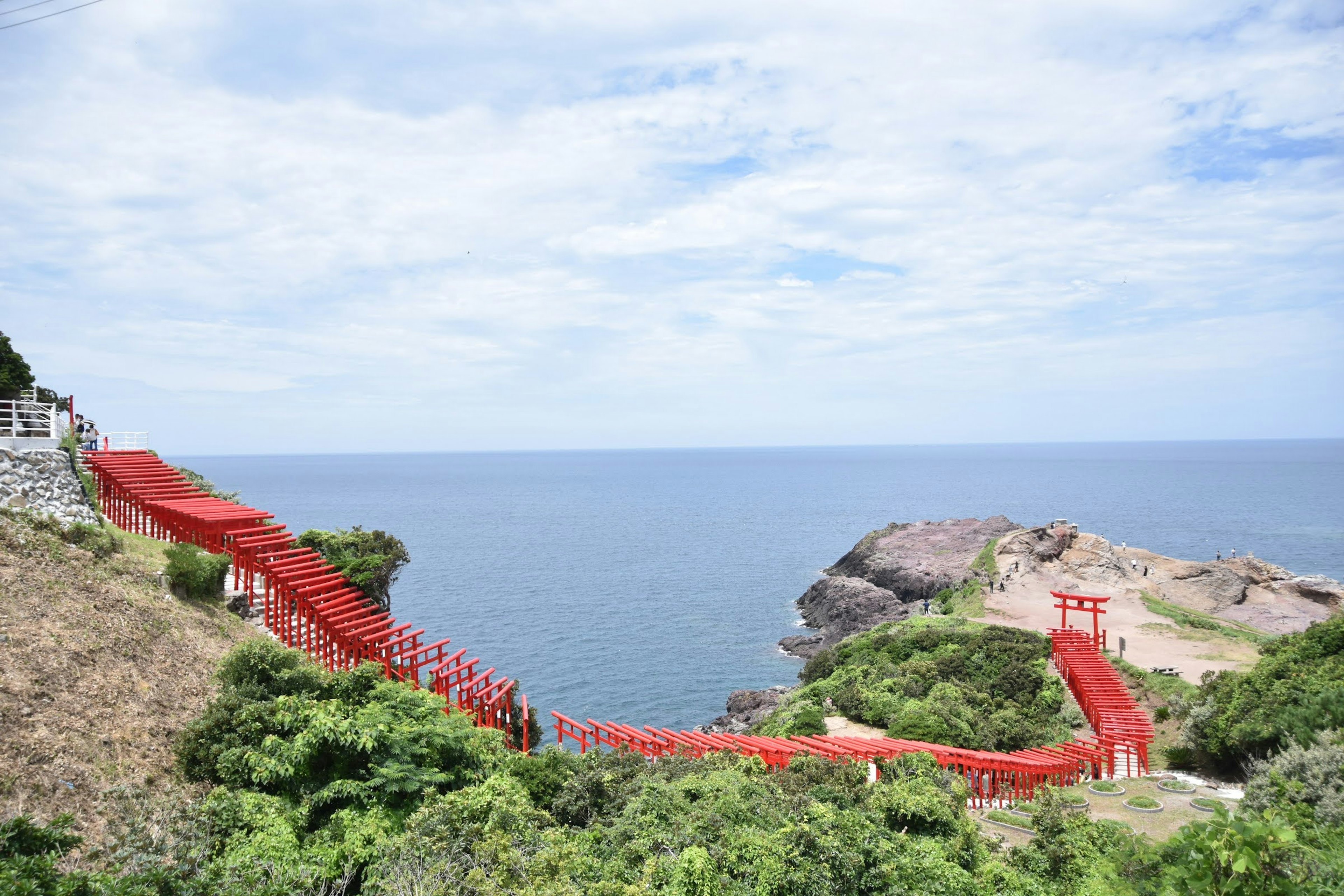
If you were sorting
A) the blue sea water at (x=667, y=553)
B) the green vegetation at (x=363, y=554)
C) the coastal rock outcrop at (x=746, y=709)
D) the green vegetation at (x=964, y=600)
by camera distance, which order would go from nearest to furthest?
the green vegetation at (x=363, y=554), the coastal rock outcrop at (x=746, y=709), the green vegetation at (x=964, y=600), the blue sea water at (x=667, y=553)

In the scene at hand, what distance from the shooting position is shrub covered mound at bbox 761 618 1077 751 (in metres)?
22.8

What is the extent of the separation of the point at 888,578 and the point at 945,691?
37.8 m

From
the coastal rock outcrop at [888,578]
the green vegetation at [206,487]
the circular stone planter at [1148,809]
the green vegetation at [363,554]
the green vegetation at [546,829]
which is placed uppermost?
the green vegetation at [206,487]

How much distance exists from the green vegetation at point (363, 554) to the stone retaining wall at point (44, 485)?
5715 millimetres

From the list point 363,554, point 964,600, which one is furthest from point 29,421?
point 964,600

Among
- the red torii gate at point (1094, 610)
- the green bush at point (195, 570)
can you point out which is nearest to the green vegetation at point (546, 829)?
the green bush at point (195, 570)

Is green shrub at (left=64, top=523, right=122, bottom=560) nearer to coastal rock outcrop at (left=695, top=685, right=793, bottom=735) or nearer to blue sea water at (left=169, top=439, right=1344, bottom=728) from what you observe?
blue sea water at (left=169, top=439, right=1344, bottom=728)

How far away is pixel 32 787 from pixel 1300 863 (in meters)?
15.2

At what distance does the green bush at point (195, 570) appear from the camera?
17.7 meters

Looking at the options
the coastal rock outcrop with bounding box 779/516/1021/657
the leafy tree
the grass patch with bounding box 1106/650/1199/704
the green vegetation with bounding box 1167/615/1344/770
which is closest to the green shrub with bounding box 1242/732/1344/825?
the green vegetation with bounding box 1167/615/1344/770

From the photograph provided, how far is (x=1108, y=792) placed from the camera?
1641 centimetres

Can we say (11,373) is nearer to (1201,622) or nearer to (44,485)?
(44,485)

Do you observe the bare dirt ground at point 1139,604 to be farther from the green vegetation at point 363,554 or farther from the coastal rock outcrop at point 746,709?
the green vegetation at point 363,554

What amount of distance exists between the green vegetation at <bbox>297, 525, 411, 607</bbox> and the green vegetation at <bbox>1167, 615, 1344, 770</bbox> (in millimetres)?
22096
